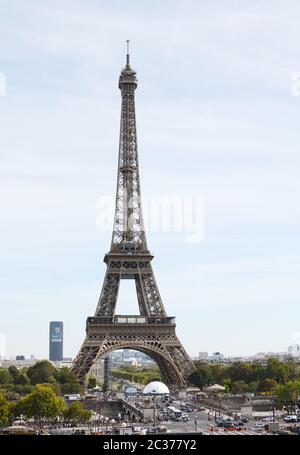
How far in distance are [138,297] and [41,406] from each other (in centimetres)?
2393

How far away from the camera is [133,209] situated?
258 ft

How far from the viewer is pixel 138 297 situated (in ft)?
255

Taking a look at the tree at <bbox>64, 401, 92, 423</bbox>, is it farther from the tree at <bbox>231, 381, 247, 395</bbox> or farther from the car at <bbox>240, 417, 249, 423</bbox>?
the tree at <bbox>231, 381, 247, 395</bbox>

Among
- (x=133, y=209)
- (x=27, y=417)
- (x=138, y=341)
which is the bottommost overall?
(x=27, y=417)

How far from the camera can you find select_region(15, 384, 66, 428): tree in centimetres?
5556

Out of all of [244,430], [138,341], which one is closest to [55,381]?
[138,341]

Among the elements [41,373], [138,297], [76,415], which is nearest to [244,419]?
[76,415]

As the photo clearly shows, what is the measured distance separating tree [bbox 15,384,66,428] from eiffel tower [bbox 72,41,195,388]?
15.7 m

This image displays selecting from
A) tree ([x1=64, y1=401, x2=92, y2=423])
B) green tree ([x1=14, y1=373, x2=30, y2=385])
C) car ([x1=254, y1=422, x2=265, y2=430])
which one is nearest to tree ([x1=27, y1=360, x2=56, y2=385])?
green tree ([x1=14, y1=373, x2=30, y2=385])

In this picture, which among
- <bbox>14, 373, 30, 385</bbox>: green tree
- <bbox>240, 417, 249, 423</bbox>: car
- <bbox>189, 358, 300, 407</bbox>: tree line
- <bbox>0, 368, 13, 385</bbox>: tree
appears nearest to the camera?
<bbox>240, 417, 249, 423</bbox>: car
